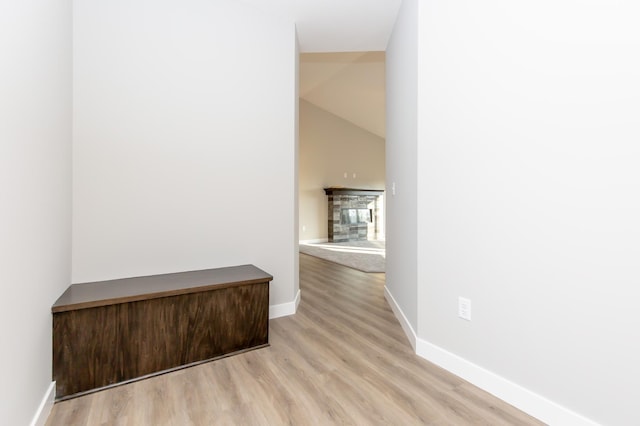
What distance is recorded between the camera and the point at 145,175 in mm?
2098

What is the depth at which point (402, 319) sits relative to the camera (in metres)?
2.46

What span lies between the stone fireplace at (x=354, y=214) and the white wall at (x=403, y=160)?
187 inches

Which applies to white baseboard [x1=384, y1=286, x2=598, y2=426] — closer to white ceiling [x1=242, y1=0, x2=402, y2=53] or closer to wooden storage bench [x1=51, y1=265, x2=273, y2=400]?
wooden storage bench [x1=51, y1=265, x2=273, y2=400]

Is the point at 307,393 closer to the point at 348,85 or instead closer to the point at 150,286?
the point at 150,286

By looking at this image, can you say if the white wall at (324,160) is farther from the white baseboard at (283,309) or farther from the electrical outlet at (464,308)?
the electrical outlet at (464,308)

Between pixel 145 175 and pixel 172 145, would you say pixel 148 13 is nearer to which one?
pixel 172 145

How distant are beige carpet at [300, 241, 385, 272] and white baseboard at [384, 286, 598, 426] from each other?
105 inches

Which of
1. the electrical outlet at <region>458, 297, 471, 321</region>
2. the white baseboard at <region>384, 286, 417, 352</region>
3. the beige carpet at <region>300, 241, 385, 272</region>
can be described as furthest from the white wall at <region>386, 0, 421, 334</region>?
the beige carpet at <region>300, 241, 385, 272</region>

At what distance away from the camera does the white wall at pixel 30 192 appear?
1026 millimetres

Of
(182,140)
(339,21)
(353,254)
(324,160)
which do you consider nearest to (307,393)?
(182,140)

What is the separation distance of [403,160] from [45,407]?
8.20 feet

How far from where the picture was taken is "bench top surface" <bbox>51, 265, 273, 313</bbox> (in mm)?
1602

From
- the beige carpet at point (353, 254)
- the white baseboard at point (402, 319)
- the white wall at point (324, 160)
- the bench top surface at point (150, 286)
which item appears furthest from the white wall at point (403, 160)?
the white wall at point (324, 160)

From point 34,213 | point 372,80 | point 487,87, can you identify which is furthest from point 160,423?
point 372,80
